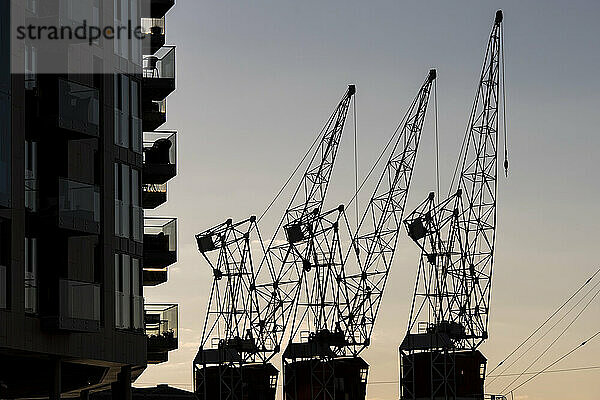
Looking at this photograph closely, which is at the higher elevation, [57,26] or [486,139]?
[486,139]

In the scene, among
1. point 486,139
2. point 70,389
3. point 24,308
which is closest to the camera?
point 24,308

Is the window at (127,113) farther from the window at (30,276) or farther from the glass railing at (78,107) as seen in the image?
the window at (30,276)

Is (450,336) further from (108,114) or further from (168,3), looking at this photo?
(108,114)

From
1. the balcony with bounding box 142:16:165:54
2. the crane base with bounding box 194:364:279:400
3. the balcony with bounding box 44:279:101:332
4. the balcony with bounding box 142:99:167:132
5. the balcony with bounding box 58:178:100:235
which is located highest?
the balcony with bounding box 142:16:165:54

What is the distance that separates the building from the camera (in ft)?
142

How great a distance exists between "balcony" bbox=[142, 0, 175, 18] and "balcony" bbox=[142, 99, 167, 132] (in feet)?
15.0

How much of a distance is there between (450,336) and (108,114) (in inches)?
3052

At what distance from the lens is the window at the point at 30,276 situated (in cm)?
4397

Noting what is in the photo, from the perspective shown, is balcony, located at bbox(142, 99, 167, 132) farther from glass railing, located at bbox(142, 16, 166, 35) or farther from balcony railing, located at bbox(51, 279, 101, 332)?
balcony railing, located at bbox(51, 279, 101, 332)

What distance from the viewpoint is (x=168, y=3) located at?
65500 mm

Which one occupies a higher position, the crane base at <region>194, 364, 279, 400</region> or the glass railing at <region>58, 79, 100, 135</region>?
the glass railing at <region>58, 79, 100, 135</region>

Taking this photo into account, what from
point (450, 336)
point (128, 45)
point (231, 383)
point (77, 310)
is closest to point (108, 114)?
point (128, 45)

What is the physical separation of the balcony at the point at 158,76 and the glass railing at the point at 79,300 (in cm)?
1678

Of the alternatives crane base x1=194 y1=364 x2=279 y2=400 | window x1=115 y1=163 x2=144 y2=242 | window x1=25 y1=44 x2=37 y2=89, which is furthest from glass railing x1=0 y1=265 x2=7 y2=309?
crane base x1=194 y1=364 x2=279 y2=400
